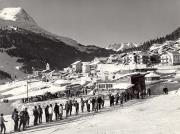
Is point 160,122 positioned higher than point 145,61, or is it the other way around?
point 145,61

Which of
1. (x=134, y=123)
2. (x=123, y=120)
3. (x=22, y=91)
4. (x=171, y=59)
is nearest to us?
(x=134, y=123)

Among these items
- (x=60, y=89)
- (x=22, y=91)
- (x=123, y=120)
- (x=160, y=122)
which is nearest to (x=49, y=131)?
(x=123, y=120)

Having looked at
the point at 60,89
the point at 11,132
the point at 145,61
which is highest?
the point at 145,61

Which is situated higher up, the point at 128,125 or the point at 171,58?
the point at 171,58

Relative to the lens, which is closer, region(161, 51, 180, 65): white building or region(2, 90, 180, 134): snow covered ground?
region(2, 90, 180, 134): snow covered ground

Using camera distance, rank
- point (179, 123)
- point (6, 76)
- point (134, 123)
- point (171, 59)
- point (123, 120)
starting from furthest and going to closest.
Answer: point (6, 76)
point (171, 59)
point (123, 120)
point (134, 123)
point (179, 123)

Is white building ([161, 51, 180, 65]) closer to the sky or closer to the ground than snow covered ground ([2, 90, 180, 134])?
closer to the sky

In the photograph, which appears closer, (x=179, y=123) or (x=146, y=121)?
(x=179, y=123)

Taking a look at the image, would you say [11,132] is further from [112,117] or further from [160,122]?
[160,122]

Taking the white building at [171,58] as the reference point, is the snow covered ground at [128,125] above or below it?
below

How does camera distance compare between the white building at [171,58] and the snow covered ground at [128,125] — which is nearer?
the snow covered ground at [128,125]

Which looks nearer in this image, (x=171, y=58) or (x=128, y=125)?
(x=128, y=125)
